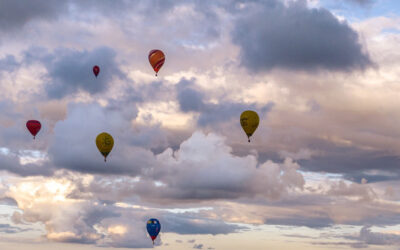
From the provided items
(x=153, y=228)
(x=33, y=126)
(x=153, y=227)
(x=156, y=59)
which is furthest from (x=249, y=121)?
(x=33, y=126)

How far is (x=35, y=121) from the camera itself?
162 metres

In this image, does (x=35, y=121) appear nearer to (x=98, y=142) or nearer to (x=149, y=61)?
(x=98, y=142)

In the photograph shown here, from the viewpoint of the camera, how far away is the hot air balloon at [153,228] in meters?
172

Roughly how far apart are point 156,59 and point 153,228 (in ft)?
174

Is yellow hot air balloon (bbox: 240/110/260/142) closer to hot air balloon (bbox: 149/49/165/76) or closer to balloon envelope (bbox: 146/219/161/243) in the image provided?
hot air balloon (bbox: 149/49/165/76)

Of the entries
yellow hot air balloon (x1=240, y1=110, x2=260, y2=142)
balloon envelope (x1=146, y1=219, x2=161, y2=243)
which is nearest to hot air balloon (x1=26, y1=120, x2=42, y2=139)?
balloon envelope (x1=146, y1=219, x2=161, y2=243)

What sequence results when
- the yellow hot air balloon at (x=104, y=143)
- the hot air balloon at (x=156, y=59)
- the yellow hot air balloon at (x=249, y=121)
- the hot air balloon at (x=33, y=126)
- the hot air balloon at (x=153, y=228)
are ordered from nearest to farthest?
the yellow hot air balloon at (x=249, y=121) → the yellow hot air balloon at (x=104, y=143) → the hot air balloon at (x=156, y=59) → the hot air balloon at (x=33, y=126) → the hot air balloon at (x=153, y=228)

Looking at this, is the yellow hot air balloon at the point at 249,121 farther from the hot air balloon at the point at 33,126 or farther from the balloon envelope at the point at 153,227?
the hot air balloon at the point at 33,126

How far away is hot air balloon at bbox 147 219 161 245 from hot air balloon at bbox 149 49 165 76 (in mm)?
50506

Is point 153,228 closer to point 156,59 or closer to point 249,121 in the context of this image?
point 156,59

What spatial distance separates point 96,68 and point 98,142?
35420 millimetres

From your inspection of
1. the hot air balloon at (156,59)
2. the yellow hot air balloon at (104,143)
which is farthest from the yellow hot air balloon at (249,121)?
the yellow hot air balloon at (104,143)

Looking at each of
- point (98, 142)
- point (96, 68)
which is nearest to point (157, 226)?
point (98, 142)

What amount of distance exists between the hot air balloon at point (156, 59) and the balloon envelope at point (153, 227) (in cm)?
5051
